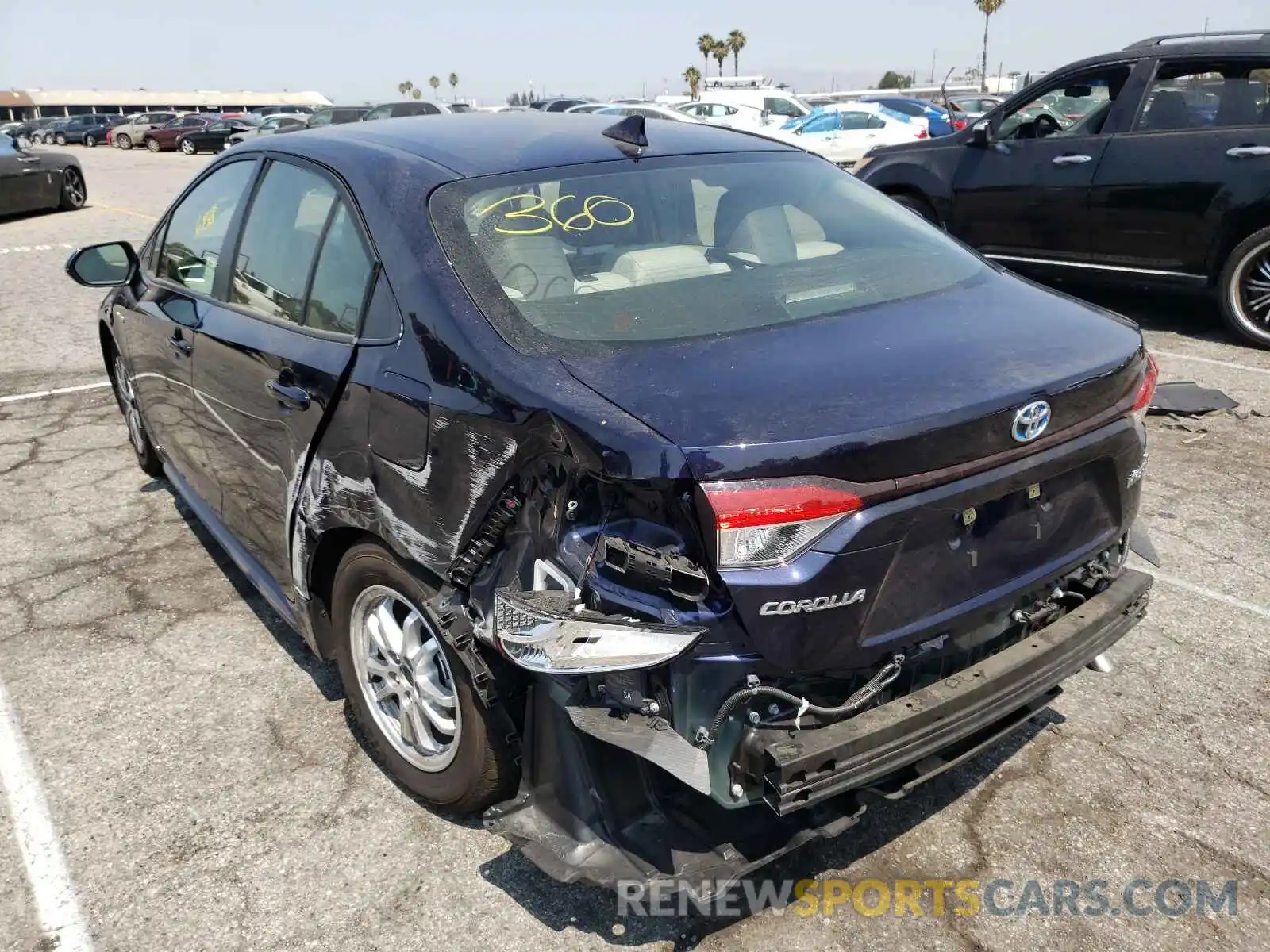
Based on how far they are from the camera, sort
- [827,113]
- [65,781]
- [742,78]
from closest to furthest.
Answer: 1. [65,781]
2. [827,113]
3. [742,78]

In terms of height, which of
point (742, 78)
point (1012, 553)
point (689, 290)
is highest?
point (742, 78)

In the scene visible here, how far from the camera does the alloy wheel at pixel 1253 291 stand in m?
6.70

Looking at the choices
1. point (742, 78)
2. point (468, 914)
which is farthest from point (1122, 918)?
point (742, 78)

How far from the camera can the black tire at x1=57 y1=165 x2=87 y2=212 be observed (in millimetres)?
16906

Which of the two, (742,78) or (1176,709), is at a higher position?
(742,78)

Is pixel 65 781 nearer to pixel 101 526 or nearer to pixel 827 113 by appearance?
pixel 101 526

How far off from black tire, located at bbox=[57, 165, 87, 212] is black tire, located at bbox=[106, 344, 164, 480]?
13954 millimetres

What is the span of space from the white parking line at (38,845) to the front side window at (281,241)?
1.57m

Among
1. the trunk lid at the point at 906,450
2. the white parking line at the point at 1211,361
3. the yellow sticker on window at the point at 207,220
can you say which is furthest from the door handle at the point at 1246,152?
the yellow sticker on window at the point at 207,220

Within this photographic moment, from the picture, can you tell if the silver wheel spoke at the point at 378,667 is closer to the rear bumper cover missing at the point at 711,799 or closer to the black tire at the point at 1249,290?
the rear bumper cover missing at the point at 711,799

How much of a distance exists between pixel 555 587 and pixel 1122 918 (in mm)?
1603

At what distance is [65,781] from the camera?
2984 mm

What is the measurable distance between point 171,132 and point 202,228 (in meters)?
43.4

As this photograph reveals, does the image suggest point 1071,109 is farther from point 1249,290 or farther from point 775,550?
point 775,550
